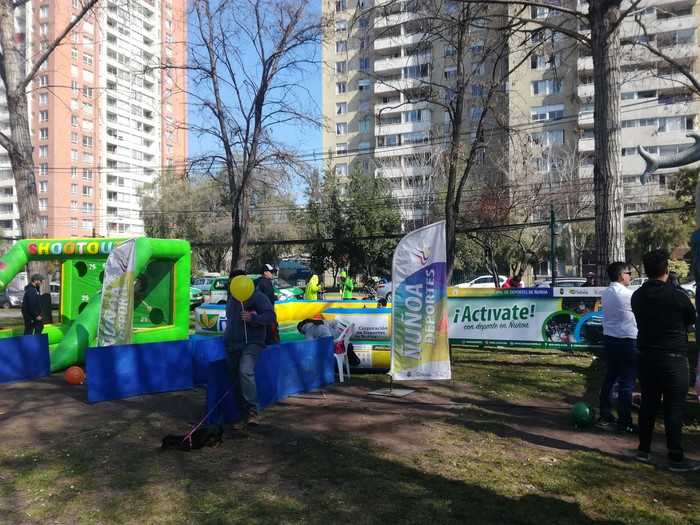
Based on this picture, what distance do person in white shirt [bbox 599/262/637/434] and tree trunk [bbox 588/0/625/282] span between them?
4469mm

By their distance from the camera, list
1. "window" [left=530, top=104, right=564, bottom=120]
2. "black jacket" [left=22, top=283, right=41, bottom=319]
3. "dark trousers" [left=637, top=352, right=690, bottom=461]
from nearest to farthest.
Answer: "dark trousers" [left=637, top=352, right=690, bottom=461] → "black jacket" [left=22, top=283, right=41, bottom=319] → "window" [left=530, top=104, right=564, bottom=120]

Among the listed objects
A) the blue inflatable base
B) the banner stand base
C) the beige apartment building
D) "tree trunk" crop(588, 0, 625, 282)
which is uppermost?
the beige apartment building

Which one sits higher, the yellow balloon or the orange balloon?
the yellow balloon

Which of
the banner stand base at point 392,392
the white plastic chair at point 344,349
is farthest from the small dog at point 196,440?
the white plastic chair at point 344,349

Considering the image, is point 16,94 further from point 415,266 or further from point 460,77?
point 415,266

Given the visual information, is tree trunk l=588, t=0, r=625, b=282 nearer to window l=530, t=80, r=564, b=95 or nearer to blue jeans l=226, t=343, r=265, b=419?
blue jeans l=226, t=343, r=265, b=419

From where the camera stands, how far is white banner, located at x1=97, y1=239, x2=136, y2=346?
362 inches

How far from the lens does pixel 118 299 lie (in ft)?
30.3

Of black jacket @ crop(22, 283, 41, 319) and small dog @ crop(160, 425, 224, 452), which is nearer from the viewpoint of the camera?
small dog @ crop(160, 425, 224, 452)

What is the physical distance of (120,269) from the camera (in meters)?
9.41

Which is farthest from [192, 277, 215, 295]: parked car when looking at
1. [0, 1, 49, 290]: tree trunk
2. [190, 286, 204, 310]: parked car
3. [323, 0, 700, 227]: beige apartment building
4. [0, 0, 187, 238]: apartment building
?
[0, 0, 187, 238]: apartment building

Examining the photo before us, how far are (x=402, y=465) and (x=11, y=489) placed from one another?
329 cm

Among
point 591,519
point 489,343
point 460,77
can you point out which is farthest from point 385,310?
point 460,77

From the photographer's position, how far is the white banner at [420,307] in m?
7.71
